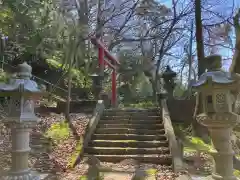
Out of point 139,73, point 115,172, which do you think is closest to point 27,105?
point 115,172

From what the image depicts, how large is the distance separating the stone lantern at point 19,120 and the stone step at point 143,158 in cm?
288

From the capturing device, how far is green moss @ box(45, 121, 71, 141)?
7877 millimetres

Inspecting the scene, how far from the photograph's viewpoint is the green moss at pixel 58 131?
7877 millimetres

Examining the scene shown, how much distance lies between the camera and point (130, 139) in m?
7.91

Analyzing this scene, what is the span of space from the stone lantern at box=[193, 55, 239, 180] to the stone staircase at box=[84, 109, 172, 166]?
2630 millimetres

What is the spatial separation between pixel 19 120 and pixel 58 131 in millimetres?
4157

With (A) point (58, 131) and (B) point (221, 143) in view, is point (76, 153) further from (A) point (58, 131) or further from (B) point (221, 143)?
(B) point (221, 143)

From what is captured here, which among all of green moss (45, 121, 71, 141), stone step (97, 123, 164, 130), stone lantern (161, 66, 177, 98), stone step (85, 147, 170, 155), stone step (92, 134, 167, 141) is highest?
stone lantern (161, 66, 177, 98)

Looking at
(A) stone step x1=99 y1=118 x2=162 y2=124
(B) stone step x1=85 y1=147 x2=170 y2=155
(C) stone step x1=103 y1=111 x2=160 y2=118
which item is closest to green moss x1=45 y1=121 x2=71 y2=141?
(B) stone step x1=85 y1=147 x2=170 y2=155

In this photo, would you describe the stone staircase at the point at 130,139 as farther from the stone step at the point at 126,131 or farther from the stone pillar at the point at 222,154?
the stone pillar at the point at 222,154

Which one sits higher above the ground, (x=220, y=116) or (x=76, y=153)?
(x=220, y=116)

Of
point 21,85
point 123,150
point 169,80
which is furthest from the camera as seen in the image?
point 169,80

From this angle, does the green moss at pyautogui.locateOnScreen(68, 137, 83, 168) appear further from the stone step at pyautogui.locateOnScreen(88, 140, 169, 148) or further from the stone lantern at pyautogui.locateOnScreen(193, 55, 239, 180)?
the stone lantern at pyautogui.locateOnScreen(193, 55, 239, 180)

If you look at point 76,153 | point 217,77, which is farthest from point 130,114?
point 217,77
